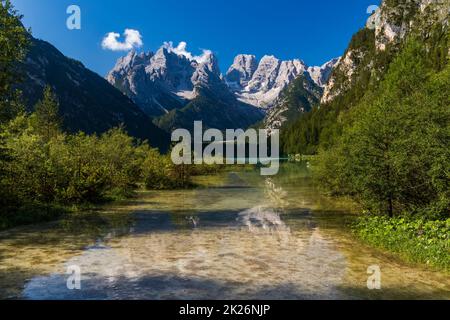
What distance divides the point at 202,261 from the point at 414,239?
7.62 meters

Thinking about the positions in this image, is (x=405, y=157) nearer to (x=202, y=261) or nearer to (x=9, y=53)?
(x=202, y=261)

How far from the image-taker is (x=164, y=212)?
1053 inches

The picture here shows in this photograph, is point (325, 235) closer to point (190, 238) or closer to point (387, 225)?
point (387, 225)

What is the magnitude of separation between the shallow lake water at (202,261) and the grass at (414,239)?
54cm

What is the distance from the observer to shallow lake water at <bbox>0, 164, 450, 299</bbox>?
10.5 m

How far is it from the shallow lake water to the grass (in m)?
0.54

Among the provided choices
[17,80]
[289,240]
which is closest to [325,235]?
[289,240]

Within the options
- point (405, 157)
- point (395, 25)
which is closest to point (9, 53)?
point (405, 157)

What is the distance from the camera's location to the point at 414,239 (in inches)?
581
